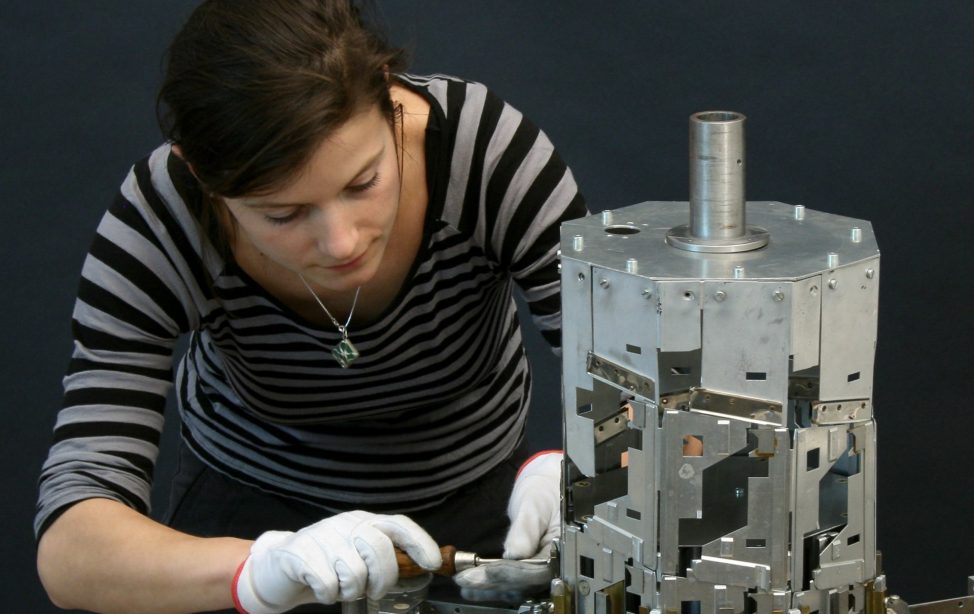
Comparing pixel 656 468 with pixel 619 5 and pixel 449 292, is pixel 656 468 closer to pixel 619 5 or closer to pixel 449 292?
pixel 449 292

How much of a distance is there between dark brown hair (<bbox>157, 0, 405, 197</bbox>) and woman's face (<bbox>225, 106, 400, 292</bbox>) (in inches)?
0.8

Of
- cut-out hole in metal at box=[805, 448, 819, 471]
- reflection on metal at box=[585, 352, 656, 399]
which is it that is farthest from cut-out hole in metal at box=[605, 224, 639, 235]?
cut-out hole in metal at box=[805, 448, 819, 471]

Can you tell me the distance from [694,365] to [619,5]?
2116 mm

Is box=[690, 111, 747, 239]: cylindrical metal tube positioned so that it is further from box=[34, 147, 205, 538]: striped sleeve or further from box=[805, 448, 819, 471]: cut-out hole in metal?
box=[34, 147, 205, 538]: striped sleeve

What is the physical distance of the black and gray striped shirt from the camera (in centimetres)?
169

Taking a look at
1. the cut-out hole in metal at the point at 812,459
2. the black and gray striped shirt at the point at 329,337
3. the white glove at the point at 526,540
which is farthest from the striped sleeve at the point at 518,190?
the cut-out hole in metal at the point at 812,459

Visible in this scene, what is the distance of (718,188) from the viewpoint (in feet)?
4.02

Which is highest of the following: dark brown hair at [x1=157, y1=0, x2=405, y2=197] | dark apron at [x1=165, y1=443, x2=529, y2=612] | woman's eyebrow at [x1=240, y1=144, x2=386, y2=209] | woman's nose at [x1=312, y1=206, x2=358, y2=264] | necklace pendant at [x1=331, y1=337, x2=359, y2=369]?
dark brown hair at [x1=157, y1=0, x2=405, y2=197]

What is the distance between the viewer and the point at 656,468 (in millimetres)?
1202

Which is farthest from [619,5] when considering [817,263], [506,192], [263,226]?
[817,263]

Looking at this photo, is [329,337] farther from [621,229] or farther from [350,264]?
[621,229]

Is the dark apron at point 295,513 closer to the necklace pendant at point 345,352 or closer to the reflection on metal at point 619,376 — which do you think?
the necklace pendant at point 345,352

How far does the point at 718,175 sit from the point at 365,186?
0.41m

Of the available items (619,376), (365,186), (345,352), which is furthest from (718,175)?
(345,352)
